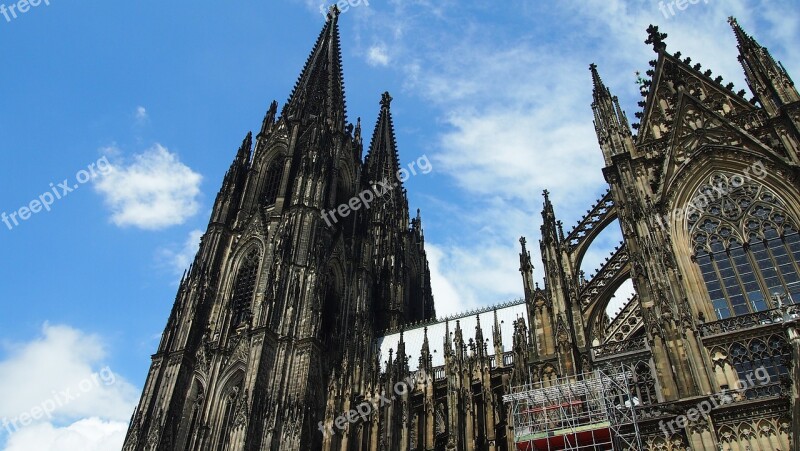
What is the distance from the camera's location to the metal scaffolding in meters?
16.2

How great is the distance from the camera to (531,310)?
2039cm

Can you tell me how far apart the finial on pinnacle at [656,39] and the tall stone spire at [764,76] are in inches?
101

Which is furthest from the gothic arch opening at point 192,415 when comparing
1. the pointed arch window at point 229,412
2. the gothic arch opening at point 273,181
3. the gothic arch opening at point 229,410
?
A: the gothic arch opening at point 273,181

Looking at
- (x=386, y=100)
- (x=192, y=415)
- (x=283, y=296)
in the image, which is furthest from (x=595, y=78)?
(x=386, y=100)

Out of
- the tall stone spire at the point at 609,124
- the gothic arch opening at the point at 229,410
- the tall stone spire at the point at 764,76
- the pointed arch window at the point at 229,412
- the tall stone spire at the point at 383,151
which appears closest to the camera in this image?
the tall stone spire at the point at 764,76

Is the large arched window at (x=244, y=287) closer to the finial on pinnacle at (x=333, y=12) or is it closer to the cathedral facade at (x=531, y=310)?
the cathedral facade at (x=531, y=310)

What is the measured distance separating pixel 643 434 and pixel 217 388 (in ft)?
64.0

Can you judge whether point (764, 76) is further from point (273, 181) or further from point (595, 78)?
point (273, 181)

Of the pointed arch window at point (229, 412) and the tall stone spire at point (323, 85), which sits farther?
the tall stone spire at point (323, 85)

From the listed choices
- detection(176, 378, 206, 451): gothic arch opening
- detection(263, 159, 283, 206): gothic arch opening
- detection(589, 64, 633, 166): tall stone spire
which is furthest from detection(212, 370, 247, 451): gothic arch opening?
detection(589, 64, 633, 166): tall stone spire

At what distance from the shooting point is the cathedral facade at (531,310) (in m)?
16.4

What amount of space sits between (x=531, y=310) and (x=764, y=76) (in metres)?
11.6

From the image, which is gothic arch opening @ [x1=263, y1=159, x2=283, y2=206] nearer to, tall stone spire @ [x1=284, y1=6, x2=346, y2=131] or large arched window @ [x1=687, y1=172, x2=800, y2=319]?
tall stone spire @ [x1=284, y1=6, x2=346, y2=131]

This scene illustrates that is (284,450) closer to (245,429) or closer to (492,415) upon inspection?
(245,429)
